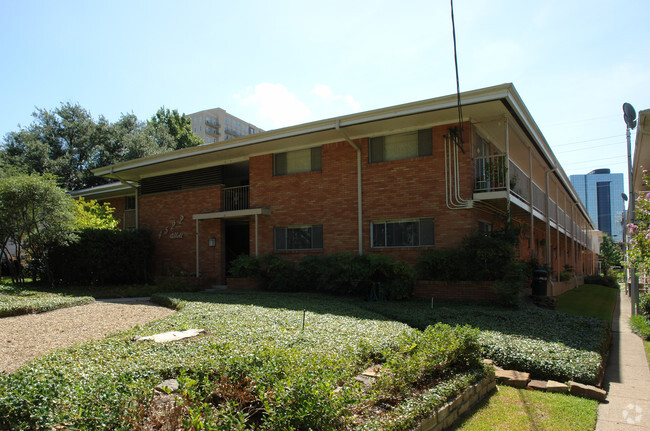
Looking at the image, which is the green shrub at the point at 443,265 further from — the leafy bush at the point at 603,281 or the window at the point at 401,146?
the leafy bush at the point at 603,281

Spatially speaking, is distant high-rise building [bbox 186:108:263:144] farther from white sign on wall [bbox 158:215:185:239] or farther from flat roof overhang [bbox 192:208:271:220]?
flat roof overhang [bbox 192:208:271:220]

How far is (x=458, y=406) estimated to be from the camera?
4.51m

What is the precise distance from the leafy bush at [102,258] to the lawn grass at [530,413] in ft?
50.5

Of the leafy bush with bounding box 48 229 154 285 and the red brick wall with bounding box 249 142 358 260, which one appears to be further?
the leafy bush with bounding box 48 229 154 285

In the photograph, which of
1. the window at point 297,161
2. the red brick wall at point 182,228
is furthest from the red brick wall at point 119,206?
the window at point 297,161

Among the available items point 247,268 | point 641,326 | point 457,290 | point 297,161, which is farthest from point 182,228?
point 641,326

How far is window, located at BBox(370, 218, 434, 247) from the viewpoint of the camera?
13.1m

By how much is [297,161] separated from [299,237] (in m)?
2.70

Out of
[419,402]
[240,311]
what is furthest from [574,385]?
[240,311]

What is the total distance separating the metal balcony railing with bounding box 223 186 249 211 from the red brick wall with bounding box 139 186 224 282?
0.47 m

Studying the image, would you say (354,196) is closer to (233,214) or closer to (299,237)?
(299,237)

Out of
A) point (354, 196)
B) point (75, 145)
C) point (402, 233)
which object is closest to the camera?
point (402, 233)

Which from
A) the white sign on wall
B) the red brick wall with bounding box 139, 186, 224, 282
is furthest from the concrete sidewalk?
the white sign on wall

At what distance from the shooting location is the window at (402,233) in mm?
13055
